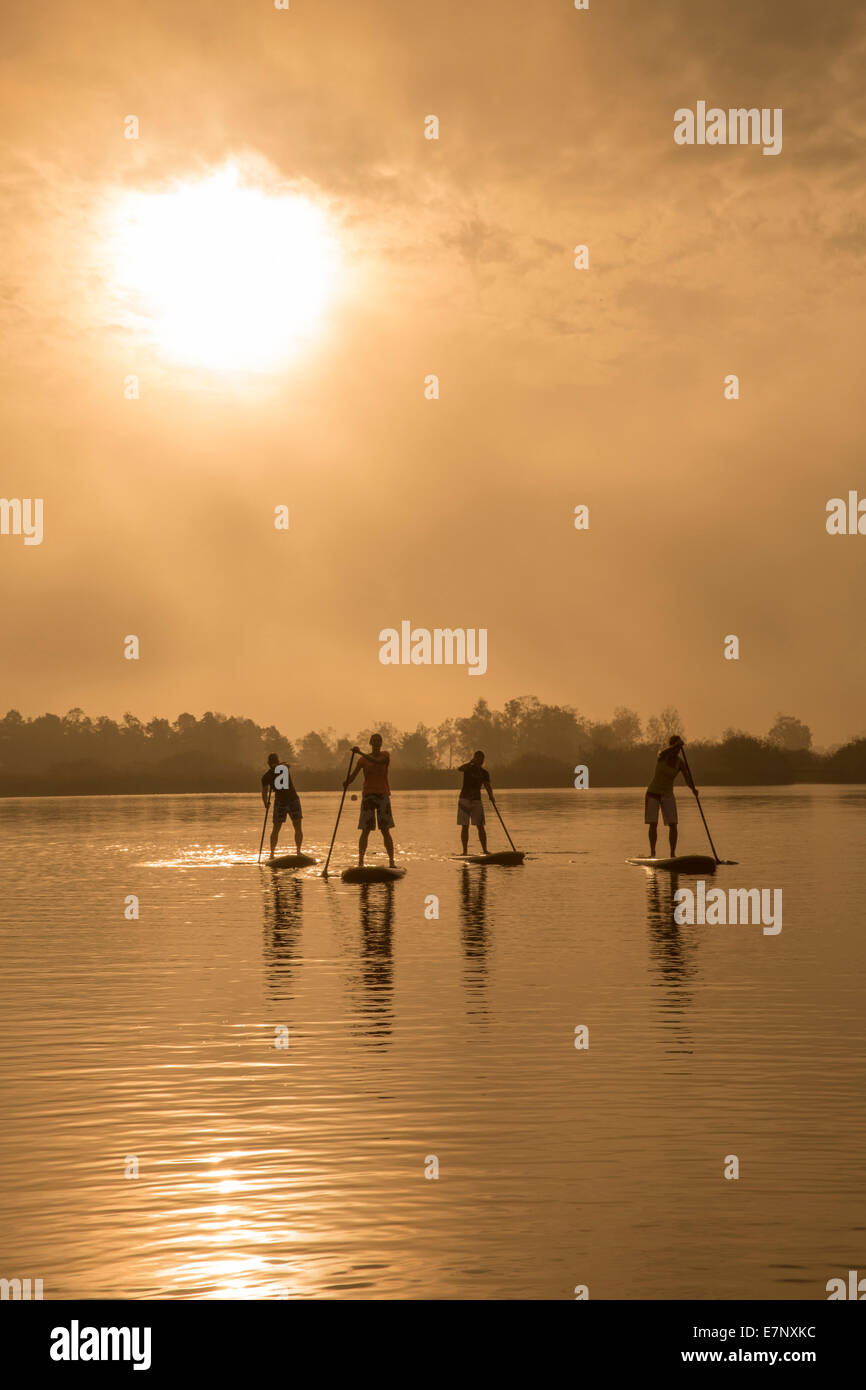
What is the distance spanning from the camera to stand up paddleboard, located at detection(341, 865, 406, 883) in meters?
28.2

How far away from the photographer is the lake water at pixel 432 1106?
6.92 m

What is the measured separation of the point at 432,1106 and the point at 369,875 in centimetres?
1837

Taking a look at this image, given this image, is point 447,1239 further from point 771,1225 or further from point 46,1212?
point 46,1212

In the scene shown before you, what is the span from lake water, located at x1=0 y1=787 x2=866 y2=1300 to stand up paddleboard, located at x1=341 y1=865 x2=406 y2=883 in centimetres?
596

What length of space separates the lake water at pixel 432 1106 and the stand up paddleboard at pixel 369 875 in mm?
5965

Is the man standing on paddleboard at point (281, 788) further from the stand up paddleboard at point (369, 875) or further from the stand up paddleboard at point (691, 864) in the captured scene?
the stand up paddleboard at point (691, 864)

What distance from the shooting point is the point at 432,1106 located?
997 cm

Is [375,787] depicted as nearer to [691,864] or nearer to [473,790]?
[473,790]

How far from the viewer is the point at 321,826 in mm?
56656

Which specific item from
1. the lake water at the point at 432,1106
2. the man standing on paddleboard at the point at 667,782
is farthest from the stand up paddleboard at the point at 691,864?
the lake water at the point at 432,1106
